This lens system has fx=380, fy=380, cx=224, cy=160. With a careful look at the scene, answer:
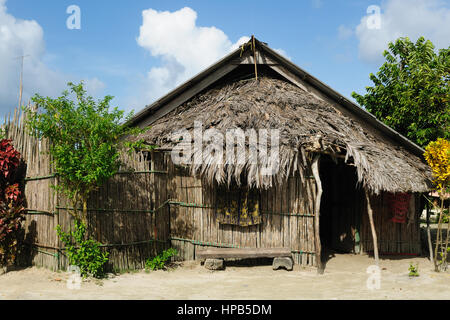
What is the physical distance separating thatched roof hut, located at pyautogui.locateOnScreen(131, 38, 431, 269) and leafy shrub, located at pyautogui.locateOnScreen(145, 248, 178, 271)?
2.11 ft

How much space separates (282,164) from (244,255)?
1.96 meters

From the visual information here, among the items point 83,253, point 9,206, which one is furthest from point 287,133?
point 9,206

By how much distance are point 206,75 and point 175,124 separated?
68.2 inches

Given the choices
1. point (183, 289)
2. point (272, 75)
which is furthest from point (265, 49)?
point (183, 289)

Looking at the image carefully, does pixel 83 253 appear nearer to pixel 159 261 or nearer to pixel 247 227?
pixel 159 261

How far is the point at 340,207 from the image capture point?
9695 millimetres

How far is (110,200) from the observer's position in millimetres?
7215

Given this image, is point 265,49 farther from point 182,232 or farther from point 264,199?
point 182,232

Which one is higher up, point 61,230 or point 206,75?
point 206,75

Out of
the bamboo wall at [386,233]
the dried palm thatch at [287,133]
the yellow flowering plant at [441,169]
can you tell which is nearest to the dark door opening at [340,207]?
the bamboo wall at [386,233]

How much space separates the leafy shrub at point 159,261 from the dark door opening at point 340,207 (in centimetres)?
398

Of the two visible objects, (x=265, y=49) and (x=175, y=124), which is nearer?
(x=175, y=124)

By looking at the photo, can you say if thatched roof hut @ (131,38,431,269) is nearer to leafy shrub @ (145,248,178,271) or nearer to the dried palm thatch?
the dried palm thatch

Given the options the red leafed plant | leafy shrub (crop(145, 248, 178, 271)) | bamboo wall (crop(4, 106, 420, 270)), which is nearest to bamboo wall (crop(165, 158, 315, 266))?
bamboo wall (crop(4, 106, 420, 270))
